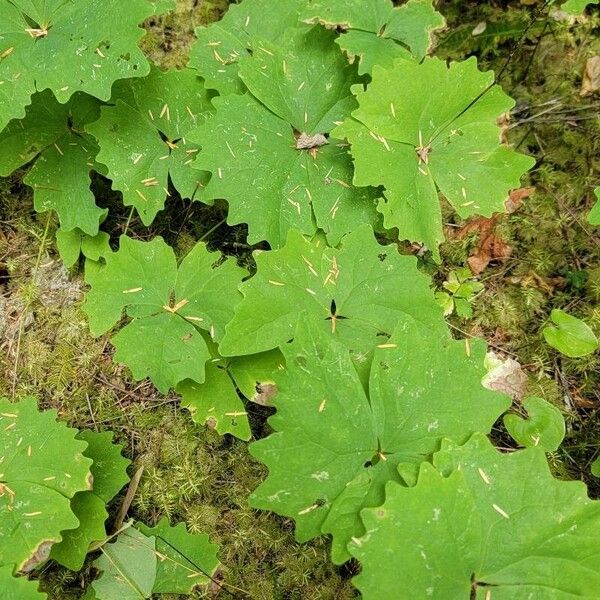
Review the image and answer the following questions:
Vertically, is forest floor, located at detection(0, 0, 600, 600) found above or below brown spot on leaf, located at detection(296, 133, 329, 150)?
below

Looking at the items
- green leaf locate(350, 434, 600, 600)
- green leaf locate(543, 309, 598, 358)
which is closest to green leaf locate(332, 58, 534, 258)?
green leaf locate(543, 309, 598, 358)

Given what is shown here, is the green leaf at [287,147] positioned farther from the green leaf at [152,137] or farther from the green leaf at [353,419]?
the green leaf at [353,419]

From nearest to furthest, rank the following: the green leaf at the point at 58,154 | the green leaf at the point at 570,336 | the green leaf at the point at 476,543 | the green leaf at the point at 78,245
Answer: the green leaf at the point at 476,543, the green leaf at the point at 570,336, the green leaf at the point at 58,154, the green leaf at the point at 78,245

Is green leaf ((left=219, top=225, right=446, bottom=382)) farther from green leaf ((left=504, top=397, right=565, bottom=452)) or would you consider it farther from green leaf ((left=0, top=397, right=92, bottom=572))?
green leaf ((left=0, top=397, right=92, bottom=572))

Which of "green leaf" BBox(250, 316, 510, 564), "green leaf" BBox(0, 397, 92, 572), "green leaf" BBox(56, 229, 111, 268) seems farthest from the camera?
"green leaf" BBox(56, 229, 111, 268)

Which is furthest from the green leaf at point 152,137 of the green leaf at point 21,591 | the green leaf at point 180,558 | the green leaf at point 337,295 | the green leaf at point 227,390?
the green leaf at point 21,591

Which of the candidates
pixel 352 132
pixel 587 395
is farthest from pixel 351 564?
pixel 352 132

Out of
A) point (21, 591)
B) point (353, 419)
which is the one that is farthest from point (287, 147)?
point (21, 591)
